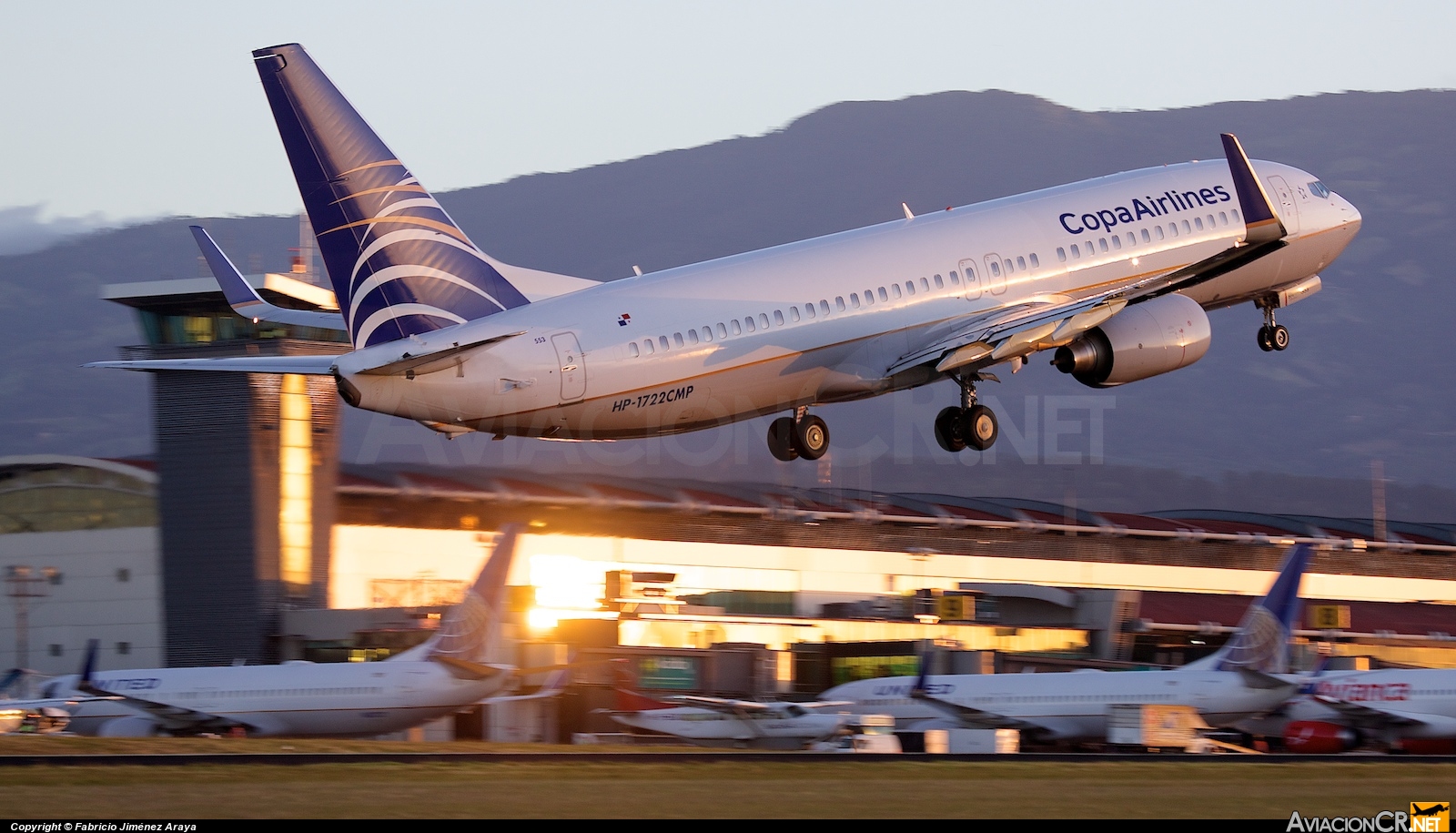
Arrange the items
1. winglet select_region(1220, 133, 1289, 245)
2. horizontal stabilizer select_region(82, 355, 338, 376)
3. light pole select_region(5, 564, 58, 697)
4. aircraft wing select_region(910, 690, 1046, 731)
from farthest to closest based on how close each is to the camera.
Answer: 1. light pole select_region(5, 564, 58, 697)
2. aircraft wing select_region(910, 690, 1046, 731)
3. winglet select_region(1220, 133, 1289, 245)
4. horizontal stabilizer select_region(82, 355, 338, 376)

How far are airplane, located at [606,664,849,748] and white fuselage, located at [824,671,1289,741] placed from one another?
280 cm

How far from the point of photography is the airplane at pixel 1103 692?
38.7m

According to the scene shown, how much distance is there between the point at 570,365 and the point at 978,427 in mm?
10433

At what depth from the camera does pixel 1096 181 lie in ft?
132

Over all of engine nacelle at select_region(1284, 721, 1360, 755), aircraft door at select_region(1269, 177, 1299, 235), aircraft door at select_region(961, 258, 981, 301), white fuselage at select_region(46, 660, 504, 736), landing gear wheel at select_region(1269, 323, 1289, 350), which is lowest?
engine nacelle at select_region(1284, 721, 1360, 755)

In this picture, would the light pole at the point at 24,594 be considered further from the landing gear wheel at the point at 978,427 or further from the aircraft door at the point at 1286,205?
the aircraft door at the point at 1286,205

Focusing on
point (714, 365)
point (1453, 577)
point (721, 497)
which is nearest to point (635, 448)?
point (721, 497)

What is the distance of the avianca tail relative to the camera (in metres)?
28.6

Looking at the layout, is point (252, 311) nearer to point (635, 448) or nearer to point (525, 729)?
point (525, 729)

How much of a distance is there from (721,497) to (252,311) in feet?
87.3

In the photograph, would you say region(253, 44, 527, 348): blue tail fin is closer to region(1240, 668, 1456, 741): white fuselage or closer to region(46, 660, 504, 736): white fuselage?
region(46, 660, 504, 736): white fuselage

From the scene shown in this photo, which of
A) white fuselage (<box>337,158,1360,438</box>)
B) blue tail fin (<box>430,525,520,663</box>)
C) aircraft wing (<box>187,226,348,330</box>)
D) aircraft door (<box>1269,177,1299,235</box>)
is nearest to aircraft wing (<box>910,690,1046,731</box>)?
white fuselage (<box>337,158,1360,438</box>)

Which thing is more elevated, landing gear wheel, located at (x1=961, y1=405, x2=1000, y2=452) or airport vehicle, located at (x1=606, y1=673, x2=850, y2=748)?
A: landing gear wheel, located at (x1=961, y1=405, x2=1000, y2=452)

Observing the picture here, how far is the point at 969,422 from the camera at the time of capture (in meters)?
35.7
